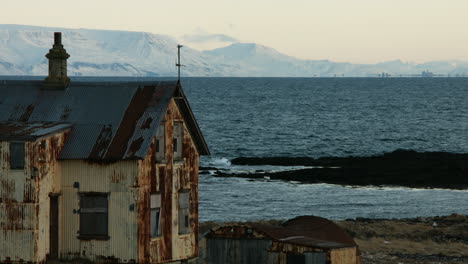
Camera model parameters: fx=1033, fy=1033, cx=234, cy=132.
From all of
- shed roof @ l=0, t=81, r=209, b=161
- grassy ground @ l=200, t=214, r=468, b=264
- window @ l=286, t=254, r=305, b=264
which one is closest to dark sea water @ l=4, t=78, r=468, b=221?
grassy ground @ l=200, t=214, r=468, b=264

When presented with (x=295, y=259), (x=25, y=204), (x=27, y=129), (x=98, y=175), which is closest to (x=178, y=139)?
(x=98, y=175)

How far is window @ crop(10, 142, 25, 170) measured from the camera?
26.0m

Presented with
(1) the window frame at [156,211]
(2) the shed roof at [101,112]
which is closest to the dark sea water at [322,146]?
(2) the shed roof at [101,112]

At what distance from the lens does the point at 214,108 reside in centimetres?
19788

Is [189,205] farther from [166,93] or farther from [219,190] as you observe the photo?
[219,190]

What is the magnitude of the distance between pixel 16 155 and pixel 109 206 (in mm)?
2681

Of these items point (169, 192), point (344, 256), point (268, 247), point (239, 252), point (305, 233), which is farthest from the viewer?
point (305, 233)

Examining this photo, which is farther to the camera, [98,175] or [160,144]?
[160,144]

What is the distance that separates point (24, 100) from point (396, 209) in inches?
1362

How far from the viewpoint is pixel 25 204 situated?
25.9 meters

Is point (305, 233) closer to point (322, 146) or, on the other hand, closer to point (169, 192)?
point (169, 192)

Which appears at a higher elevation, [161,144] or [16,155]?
[161,144]

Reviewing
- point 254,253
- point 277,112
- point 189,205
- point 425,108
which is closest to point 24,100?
point 189,205

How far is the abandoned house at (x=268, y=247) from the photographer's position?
29797mm
